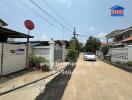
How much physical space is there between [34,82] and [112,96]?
5.14 m

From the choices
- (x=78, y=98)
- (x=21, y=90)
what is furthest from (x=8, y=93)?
(x=78, y=98)

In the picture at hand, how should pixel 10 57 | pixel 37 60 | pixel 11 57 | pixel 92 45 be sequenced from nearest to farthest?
pixel 10 57 → pixel 11 57 → pixel 37 60 → pixel 92 45

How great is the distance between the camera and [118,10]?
22.3 meters

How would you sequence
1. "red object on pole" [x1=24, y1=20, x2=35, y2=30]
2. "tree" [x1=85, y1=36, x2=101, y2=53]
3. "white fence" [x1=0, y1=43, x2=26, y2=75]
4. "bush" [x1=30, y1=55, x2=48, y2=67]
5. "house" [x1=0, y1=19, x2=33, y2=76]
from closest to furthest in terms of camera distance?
"house" [x1=0, y1=19, x2=33, y2=76] → "white fence" [x1=0, y1=43, x2=26, y2=75] → "red object on pole" [x1=24, y1=20, x2=35, y2=30] → "bush" [x1=30, y1=55, x2=48, y2=67] → "tree" [x1=85, y1=36, x2=101, y2=53]

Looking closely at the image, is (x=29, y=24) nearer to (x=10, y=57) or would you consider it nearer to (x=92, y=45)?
(x=10, y=57)

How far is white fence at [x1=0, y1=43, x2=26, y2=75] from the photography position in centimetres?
1441

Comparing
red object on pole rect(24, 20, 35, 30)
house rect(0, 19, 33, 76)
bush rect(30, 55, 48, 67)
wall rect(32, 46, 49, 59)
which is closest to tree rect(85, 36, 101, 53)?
wall rect(32, 46, 49, 59)

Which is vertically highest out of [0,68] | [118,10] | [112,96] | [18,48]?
Answer: [118,10]

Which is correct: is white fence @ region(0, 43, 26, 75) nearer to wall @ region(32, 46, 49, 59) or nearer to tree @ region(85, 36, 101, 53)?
wall @ region(32, 46, 49, 59)

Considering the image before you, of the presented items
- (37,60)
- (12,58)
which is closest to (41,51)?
(37,60)

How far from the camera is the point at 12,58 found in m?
15.9

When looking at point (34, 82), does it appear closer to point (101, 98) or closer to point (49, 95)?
point (49, 95)

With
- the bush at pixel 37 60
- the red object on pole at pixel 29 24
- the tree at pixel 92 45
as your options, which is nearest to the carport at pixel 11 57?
the bush at pixel 37 60

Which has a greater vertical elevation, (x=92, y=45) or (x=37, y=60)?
(x=92, y=45)
